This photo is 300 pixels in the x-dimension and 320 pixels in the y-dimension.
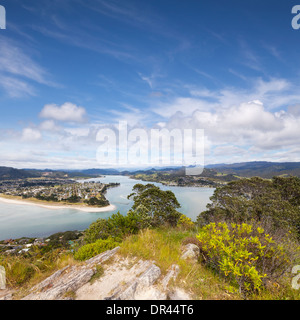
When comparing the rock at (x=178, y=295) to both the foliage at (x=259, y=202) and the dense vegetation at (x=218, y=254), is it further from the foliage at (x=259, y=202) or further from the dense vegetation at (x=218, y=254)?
the foliage at (x=259, y=202)

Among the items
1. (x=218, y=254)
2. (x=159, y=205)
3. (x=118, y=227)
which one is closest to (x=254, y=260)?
(x=218, y=254)

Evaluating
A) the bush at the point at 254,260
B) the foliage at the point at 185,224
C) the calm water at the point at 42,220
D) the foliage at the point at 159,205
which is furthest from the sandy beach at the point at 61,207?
the bush at the point at 254,260

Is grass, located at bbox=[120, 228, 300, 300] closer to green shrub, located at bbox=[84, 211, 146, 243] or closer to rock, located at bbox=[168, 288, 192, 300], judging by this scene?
rock, located at bbox=[168, 288, 192, 300]

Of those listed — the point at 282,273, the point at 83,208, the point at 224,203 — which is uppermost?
the point at 282,273

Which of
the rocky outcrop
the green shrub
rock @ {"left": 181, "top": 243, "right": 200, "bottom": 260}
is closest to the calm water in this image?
the green shrub

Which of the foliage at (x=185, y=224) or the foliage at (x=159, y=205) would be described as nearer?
the foliage at (x=185, y=224)
